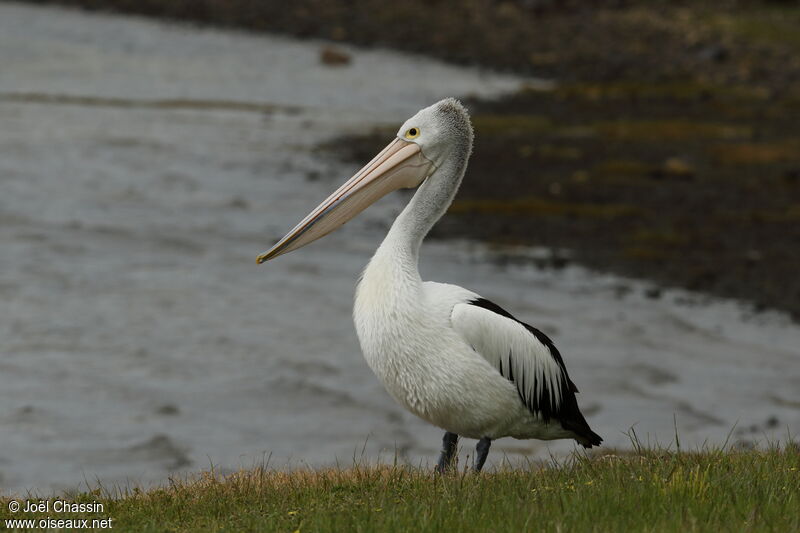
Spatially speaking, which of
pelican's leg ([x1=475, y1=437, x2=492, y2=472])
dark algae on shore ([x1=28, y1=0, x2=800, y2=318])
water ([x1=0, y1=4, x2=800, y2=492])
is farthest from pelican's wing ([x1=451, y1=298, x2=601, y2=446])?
dark algae on shore ([x1=28, y1=0, x2=800, y2=318])

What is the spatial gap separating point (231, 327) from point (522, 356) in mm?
8459

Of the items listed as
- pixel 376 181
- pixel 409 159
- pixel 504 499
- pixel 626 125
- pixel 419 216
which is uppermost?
pixel 409 159

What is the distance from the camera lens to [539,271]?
17016 mm

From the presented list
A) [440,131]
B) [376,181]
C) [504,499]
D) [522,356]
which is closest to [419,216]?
[376,181]

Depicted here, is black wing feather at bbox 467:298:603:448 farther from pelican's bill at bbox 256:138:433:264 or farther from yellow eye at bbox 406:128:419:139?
yellow eye at bbox 406:128:419:139

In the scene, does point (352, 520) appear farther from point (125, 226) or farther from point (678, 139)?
point (678, 139)

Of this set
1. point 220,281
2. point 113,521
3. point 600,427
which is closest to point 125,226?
point 220,281

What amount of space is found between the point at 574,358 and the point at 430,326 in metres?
7.53

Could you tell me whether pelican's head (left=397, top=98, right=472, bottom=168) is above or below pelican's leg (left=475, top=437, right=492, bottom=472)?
above

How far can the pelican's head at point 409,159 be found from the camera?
23.2 ft

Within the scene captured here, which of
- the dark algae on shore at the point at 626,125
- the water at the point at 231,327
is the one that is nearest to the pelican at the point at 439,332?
the water at the point at 231,327

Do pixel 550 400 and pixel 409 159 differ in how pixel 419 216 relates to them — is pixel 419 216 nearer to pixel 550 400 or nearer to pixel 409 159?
pixel 409 159

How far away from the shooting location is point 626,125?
92.0ft

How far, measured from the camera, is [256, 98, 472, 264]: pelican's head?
7070 mm
